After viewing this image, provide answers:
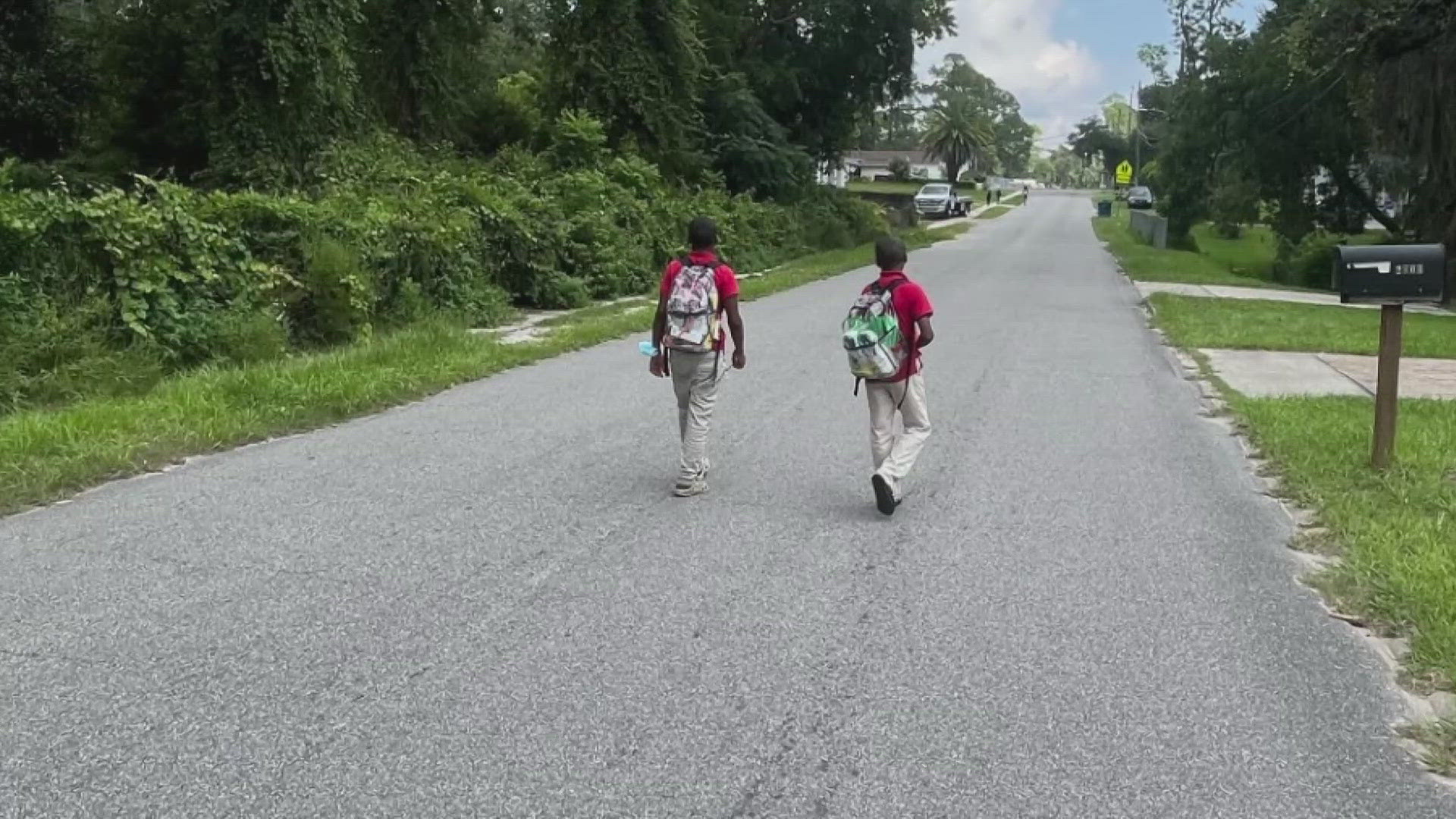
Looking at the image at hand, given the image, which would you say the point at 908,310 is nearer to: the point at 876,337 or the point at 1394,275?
the point at 876,337

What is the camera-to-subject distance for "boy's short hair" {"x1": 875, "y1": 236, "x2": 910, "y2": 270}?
6902 mm

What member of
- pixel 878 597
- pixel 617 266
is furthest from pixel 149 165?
pixel 878 597

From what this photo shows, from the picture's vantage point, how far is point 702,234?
23.4 ft

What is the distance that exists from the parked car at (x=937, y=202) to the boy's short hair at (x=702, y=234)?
60.0 metres

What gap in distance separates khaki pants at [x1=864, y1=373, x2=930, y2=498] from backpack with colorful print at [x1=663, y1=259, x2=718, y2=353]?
984 millimetres

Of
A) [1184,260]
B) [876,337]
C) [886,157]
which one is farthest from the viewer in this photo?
[886,157]

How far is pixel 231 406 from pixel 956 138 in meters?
109

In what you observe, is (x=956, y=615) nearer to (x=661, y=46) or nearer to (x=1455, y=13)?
(x=1455, y=13)

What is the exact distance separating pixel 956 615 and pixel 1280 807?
180 cm

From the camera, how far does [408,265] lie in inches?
618

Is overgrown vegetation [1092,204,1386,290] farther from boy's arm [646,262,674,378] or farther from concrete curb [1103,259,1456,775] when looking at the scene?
boy's arm [646,262,674,378]

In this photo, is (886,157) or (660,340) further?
(886,157)

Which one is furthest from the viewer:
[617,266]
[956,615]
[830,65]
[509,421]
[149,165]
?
[830,65]

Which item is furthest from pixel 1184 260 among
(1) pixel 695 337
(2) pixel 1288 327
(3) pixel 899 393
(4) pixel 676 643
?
(4) pixel 676 643
